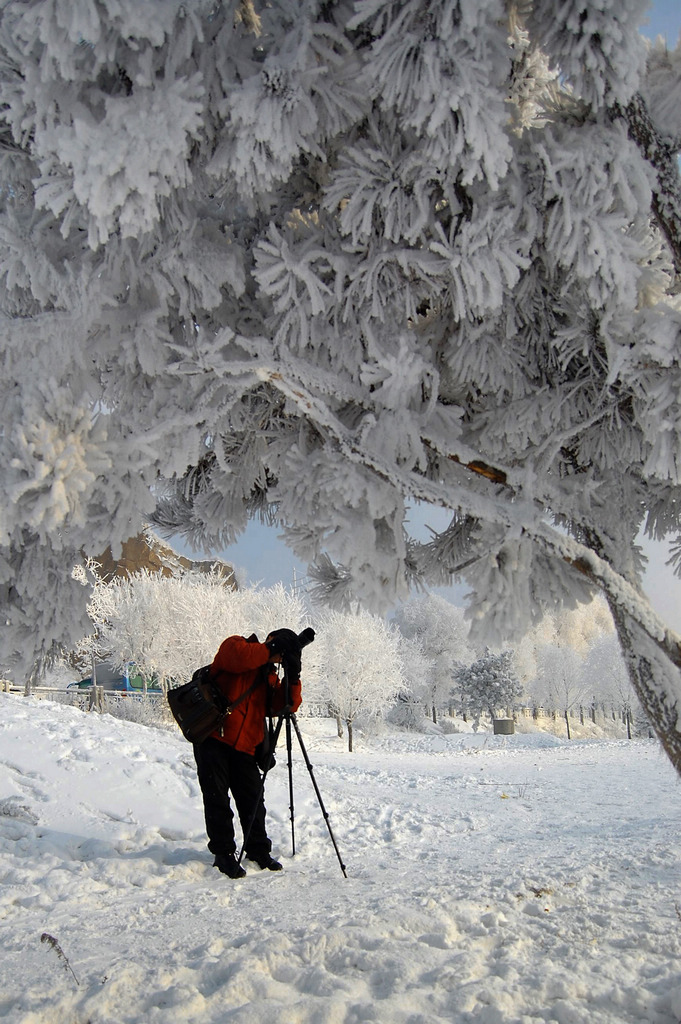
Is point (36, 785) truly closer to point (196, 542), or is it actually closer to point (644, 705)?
point (196, 542)

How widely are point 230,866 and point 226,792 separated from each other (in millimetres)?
464

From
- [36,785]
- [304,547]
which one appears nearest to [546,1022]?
[304,547]

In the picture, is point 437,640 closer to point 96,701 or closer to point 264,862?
point 96,701

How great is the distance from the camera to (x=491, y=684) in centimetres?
4291

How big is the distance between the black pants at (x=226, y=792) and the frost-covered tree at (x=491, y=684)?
39.2 meters

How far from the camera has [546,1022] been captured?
2098 mm

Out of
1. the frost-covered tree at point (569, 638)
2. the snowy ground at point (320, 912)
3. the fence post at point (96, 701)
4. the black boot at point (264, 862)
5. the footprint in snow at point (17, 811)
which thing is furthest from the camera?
the frost-covered tree at point (569, 638)

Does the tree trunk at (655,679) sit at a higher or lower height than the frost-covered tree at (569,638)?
lower

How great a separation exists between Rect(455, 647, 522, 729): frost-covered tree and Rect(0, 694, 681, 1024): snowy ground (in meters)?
A: 35.3

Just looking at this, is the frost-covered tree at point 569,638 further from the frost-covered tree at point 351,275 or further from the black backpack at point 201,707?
the frost-covered tree at point 351,275

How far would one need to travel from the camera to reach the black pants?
14.6 feet

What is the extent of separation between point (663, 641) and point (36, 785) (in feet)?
21.3

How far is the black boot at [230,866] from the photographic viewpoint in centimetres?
435

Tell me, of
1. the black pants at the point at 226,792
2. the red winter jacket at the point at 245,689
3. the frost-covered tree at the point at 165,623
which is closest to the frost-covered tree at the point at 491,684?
the frost-covered tree at the point at 165,623
